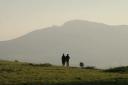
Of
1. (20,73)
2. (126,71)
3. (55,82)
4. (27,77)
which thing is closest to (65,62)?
(126,71)

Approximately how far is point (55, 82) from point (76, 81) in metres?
2.29

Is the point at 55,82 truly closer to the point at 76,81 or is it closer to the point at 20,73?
the point at 76,81

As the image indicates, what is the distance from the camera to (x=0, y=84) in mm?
44875

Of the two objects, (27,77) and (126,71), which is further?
(126,71)

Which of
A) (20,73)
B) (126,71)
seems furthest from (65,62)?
(20,73)

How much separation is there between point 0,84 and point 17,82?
2.06 m

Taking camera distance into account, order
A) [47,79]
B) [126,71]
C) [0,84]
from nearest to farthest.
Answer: [0,84], [47,79], [126,71]

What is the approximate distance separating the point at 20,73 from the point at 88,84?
13.1m

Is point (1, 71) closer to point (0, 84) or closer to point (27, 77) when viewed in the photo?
point (27, 77)

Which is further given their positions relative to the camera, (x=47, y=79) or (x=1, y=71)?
(x=1, y=71)

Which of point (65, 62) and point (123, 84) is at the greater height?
point (65, 62)

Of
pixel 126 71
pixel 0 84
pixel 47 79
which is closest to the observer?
pixel 0 84

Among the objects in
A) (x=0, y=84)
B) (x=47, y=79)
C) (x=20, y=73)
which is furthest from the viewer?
A: (x=20, y=73)

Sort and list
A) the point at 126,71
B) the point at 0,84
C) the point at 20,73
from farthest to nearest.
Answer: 1. the point at 126,71
2. the point at 20,73
3. the point at 0,84
